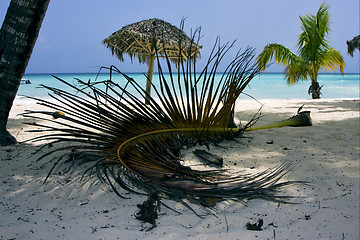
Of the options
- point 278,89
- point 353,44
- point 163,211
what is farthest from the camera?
point 278,89

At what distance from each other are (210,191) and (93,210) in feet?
2.60

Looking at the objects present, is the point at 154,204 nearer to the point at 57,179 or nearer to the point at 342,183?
the point at 57,179

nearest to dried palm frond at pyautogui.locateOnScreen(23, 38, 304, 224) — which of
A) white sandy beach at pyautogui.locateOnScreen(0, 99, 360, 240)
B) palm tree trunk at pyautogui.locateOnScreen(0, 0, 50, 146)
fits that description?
white sandy beach at pyautogui.locateOnScreen(0, 99, 360, 240)

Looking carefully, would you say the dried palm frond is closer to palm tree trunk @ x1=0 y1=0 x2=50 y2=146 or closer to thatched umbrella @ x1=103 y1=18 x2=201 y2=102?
palm tree trunk @ x1=0 y1=0 x2=50 y2=146

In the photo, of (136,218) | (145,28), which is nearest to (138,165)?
(136,218)

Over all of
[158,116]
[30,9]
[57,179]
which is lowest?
[57,179]

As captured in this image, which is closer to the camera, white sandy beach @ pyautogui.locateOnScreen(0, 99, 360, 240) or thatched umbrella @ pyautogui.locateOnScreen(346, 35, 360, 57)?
white sandy beach @ pyautogui.locateOnScreen(0, 99, 360, 240)

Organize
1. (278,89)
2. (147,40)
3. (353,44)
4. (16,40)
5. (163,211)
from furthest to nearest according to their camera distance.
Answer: (278,89) → (353,44) → (147,40) → (16,40) → (163,211)

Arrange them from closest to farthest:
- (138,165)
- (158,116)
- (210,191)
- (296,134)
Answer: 1. (210,191)
2. (138,165)
3. (158,116)
4. (296,134)

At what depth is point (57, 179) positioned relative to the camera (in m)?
2.02

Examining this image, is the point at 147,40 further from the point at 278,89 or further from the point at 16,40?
the point at 278,89

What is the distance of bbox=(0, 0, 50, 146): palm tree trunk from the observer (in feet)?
8.80

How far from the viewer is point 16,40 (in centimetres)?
273

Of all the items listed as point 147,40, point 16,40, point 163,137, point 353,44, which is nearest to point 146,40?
point 147,40
